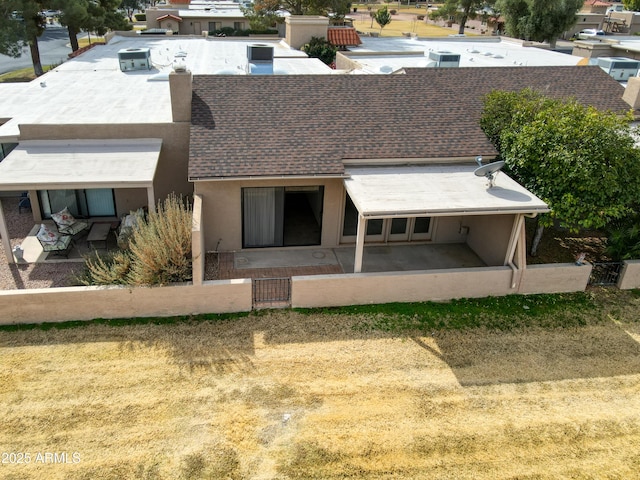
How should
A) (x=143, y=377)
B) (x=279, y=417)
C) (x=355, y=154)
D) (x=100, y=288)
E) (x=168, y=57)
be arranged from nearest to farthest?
(x=279, y=417)
(x=143, y=377)
(x=100, y=288)
(x=355, y=154)
(x=168, y=57)

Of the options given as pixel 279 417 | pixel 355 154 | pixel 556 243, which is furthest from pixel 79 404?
pixel 556 243

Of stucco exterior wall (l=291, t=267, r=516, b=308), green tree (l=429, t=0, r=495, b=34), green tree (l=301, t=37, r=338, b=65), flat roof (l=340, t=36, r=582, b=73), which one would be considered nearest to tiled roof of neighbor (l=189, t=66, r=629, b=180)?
stucco exterior wall (l=291, t=267, r=516, b=308)

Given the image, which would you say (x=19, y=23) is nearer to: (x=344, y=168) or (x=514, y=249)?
(x=344, y=168)

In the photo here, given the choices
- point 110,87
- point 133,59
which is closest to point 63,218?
point 110,87

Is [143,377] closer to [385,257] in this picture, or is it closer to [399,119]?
[385,257]

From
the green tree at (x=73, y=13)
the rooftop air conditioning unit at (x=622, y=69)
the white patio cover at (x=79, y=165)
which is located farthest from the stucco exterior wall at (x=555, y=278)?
the green tree at (x=73, y=13)
